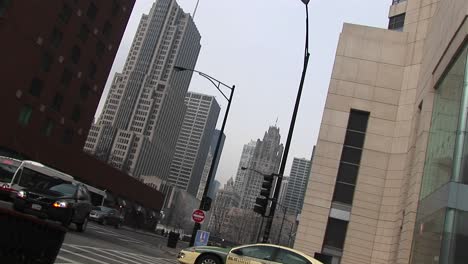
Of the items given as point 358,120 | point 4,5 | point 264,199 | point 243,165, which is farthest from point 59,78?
point 243,165

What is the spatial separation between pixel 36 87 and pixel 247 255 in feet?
153

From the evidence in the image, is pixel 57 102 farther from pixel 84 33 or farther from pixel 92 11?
pixel 92 11

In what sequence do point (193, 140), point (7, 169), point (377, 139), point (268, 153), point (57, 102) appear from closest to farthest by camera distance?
point (7, 169) → point (377, 139) → point (57, 102) → point (268, 153) → point (193, 140)

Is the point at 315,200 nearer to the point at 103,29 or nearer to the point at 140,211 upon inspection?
the point at 140,211

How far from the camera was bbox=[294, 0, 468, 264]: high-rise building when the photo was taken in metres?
30.1

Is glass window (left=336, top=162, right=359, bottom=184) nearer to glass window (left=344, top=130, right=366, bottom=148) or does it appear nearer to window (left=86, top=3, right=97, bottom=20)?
glass window (left=344, top=130, right=366, bottom=148)

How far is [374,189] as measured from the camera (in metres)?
36.9

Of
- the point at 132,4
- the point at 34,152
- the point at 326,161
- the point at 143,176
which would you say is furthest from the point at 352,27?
the point at 143,176

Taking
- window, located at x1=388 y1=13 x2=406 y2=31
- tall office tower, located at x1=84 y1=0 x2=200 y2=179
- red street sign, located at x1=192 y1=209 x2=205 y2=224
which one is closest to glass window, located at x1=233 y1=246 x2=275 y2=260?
red street sign, located at x1=192 y1=209 x2=205 y2=224

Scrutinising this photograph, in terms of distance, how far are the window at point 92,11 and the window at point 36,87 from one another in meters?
11.9

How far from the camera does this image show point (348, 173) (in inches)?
1513

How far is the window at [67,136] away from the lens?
62.6 m

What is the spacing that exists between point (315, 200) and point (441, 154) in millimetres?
14526

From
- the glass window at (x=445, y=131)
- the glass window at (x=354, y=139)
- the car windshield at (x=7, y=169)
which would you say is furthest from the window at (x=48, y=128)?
the glass window at (x=445, y=131)
